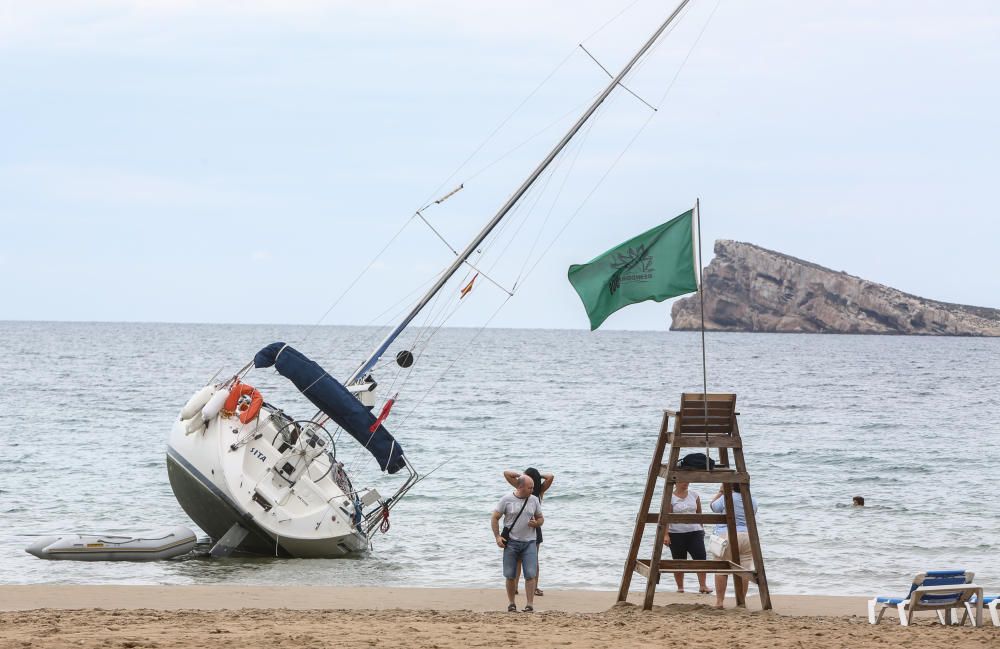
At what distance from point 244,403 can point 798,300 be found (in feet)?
555

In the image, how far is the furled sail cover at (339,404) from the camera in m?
17.7

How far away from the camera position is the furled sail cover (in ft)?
58.0

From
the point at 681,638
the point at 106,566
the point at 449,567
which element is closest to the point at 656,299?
the point at 681,638

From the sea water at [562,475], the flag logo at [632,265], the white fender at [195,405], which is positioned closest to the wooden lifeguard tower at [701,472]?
the flag logo at [632,265]

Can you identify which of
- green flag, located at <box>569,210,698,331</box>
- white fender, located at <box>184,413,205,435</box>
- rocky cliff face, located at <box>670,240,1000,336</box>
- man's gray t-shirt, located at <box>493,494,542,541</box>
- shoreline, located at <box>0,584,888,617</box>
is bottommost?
shoreline, located at <box>0,584,888,617</box>

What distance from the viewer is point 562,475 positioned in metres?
29.0

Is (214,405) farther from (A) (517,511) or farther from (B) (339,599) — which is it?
(A) (517,511)

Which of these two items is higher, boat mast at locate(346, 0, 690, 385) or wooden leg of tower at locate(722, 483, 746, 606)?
boat mast at locate(346, 0, 690, 385)

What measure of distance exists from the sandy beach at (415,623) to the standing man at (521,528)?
18.5 inches

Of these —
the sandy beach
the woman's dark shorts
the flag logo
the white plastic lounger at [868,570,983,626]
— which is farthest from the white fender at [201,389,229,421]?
the white plastic lounger at [868,570,983,626]

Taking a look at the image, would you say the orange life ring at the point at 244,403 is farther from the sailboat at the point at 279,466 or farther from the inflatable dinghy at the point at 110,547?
the inflatable dinghy at the point at 110,547

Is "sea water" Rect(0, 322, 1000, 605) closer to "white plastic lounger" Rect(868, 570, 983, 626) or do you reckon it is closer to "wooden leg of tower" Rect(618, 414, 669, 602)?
"wooden leg of tower" Rect(618, 414, 669, 602)

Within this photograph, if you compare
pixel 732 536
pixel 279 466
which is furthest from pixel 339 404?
pixel 732 536

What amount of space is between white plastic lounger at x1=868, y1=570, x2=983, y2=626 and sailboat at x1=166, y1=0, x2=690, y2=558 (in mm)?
8253
